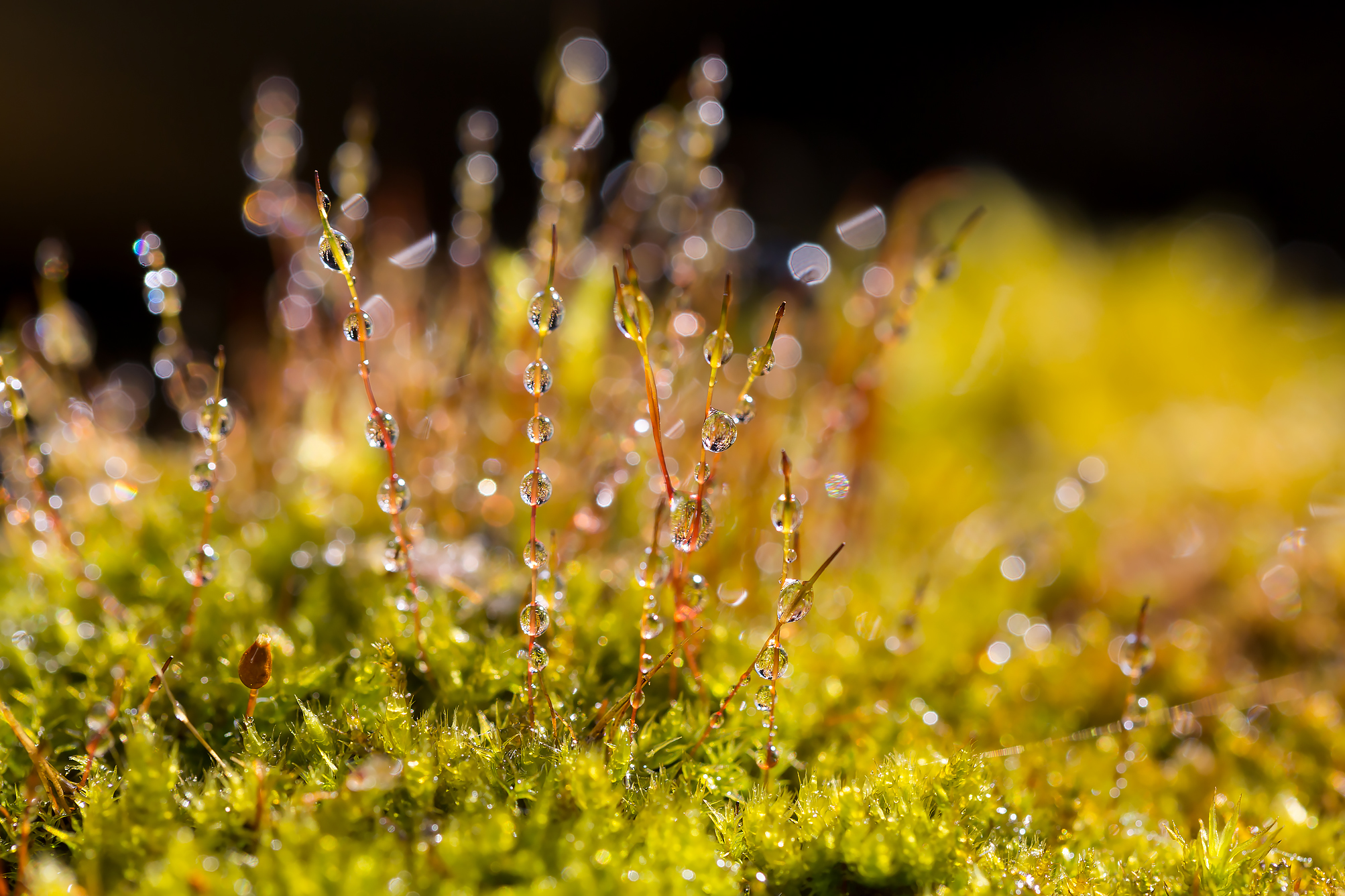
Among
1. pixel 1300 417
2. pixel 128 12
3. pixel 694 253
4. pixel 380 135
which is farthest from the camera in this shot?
pixel 380 135

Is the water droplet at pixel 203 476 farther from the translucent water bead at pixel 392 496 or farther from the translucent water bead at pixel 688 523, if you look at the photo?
the translucent water bead at pixel 688 523

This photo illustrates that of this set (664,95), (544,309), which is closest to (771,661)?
(544,309)

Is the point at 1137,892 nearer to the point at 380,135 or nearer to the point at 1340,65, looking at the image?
the point at 380,135

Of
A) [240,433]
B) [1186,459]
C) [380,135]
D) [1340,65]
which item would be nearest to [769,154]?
[380,135]

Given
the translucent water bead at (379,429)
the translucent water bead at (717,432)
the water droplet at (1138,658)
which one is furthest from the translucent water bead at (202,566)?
the water droplet at (1138,658)

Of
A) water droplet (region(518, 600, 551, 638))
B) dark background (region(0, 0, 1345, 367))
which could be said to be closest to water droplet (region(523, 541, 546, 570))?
water droplet (region(518, 600, 551, 638))

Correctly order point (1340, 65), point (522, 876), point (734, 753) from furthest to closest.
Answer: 1. point (1340, 65)
2. point (734, 753)
3. point (522, 876)
